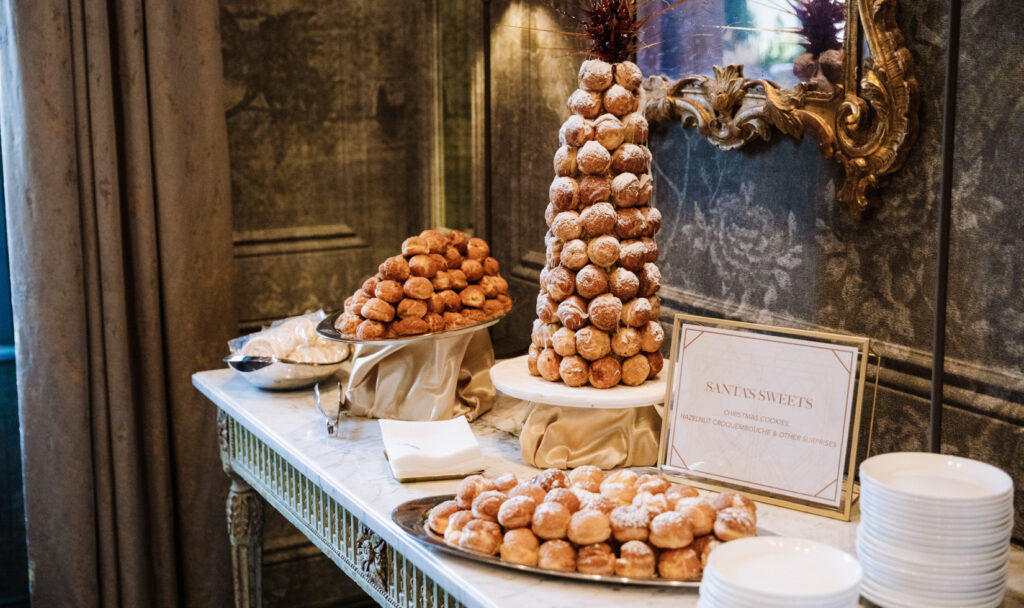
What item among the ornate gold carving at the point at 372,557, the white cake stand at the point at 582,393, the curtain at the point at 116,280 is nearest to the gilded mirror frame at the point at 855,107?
the white cake stand at the point at 582,393

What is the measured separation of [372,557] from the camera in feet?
5.79

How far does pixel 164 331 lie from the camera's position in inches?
114

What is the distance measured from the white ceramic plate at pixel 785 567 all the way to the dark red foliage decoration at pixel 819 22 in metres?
0.93

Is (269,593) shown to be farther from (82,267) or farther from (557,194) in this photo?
(557,194)

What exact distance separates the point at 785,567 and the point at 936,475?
33cm

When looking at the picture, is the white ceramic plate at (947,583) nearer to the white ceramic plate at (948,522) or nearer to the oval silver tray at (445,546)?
the white ceramic plate at (948,522)

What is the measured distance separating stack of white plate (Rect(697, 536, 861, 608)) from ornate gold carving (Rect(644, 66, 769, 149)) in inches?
37.6

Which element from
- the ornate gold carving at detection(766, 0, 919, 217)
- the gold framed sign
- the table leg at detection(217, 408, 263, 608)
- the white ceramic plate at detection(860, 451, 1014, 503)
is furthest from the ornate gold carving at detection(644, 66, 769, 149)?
the table leg at detection(217, 408, 263, 608)

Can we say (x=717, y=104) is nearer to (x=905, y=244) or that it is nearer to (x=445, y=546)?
(x=905, y=244)

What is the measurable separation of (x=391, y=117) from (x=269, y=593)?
1521mm

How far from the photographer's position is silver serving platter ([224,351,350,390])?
2.31 m

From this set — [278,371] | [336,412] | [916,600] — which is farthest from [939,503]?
[278,371]

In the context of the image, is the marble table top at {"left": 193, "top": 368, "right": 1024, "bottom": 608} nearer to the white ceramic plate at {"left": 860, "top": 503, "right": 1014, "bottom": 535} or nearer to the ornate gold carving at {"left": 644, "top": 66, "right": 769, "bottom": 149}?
the white ceramic plate at {"left": 860, "top": 503, "right": 1014, "bottom": 535}

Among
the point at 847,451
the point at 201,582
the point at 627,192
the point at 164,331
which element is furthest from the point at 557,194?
the point at 201,582
